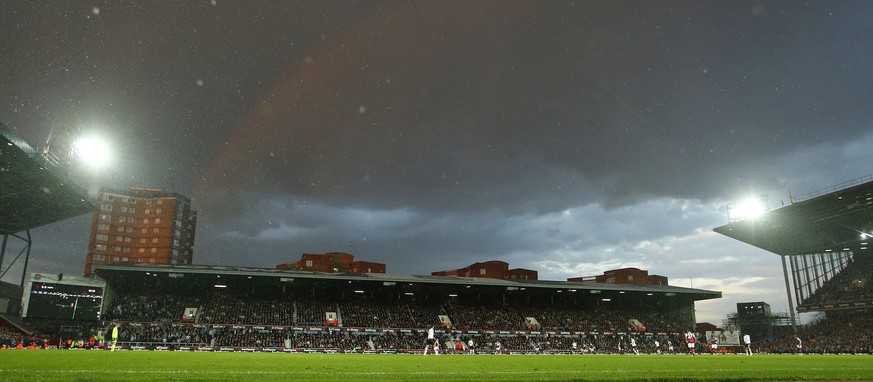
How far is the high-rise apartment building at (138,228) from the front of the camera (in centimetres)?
14025

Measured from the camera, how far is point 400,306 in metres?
64.2

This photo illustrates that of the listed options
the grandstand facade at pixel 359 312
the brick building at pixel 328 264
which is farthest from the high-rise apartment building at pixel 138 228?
the grandstand facade at pixel 359 312

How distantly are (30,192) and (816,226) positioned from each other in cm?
8930

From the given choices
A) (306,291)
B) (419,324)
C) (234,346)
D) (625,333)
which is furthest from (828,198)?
(234,346)

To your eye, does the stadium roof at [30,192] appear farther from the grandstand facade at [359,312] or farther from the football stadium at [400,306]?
the grandstand facade at [359,312]

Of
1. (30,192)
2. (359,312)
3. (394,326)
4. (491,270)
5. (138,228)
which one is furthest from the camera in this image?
(138,228)

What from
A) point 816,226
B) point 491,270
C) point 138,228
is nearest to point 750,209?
point 816,226

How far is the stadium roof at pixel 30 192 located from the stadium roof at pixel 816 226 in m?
78.2

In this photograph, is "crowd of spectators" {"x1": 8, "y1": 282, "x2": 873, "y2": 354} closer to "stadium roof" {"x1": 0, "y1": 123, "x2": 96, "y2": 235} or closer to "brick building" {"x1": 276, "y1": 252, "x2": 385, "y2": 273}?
"stadium roof" {"x1": 0, "y1": 123, "x2": 96, "y2": 235}

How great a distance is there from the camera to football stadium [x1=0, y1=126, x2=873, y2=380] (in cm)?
4775

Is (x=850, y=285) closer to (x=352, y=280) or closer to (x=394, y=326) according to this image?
(x=394, y=326)

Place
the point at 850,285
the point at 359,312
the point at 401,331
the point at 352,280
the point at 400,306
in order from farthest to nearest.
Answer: the point at 850,285, the point at 400,306, the point at 359,312, the point at 352,280, the point at 401,331

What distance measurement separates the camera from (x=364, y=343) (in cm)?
5422

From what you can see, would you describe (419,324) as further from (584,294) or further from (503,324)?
(584,294)
